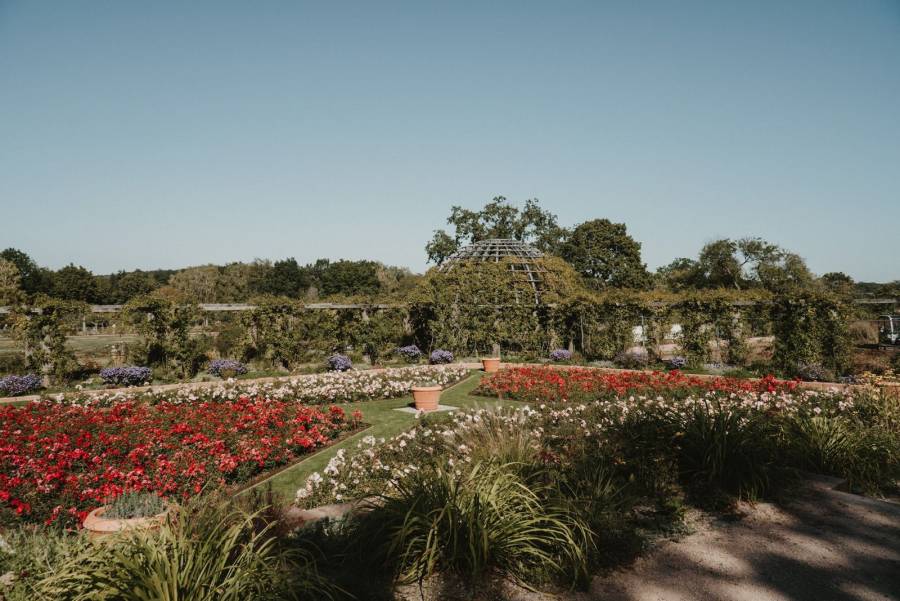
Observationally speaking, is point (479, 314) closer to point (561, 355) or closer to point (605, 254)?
point (561, 355)

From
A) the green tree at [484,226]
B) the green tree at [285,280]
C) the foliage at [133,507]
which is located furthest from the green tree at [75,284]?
the foliage at [133,507]

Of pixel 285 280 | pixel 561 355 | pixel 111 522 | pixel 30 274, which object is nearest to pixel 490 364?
pixel 561 355

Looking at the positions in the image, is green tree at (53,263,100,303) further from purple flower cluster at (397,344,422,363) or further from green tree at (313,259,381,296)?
purple flower cluster at (397,344,422,363)

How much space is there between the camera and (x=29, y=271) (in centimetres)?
6044

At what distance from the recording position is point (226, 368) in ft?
41.4

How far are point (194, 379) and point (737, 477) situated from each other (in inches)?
479

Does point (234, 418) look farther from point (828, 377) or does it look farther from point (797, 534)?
point (828, 377)

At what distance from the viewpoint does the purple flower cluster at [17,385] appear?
34.6ft

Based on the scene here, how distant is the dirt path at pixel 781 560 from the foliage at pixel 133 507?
279 cm

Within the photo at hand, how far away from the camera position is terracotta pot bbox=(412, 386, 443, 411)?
27.7ft

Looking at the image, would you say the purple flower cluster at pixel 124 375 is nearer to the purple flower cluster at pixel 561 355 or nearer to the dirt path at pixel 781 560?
the purple flower cluster at pixel 561 355

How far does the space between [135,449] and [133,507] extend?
6.72 feet

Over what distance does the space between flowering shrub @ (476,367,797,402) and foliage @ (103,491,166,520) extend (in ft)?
17.0

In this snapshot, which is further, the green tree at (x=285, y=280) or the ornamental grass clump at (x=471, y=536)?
the green tree at (x=285, y=280)
